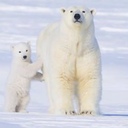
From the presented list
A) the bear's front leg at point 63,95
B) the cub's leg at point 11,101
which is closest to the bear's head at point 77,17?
the bear's front leg at point 63,95

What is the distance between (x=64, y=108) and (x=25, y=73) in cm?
99

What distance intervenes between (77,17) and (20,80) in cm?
133

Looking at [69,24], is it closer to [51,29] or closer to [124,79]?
[51,29]

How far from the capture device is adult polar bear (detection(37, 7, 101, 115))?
28.3 feet

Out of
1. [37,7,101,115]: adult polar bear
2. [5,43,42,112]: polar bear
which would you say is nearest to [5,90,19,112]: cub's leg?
[5,43,42,112]: polar bear

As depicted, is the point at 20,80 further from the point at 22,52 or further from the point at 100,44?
the point at 100,44

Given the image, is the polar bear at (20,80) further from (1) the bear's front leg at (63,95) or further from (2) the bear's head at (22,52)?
(1) the bear's front leg at (63,95)

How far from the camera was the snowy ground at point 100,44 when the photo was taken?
23.6ft

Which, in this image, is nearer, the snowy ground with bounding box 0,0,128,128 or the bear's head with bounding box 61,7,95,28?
the snowy ground with bounding box 0,0,128,128

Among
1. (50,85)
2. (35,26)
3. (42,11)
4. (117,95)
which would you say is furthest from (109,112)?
(42,11)

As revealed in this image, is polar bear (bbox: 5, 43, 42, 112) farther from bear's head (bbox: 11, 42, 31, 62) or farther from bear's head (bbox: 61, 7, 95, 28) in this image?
bear's head (bbox: 61, 7, 95, 28)

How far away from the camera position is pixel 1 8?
23500 mm

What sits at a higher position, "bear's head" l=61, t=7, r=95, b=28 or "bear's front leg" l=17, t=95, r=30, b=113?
"bear's head" l=61, t=7, r=95, b=28

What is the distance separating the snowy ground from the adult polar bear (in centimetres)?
27
